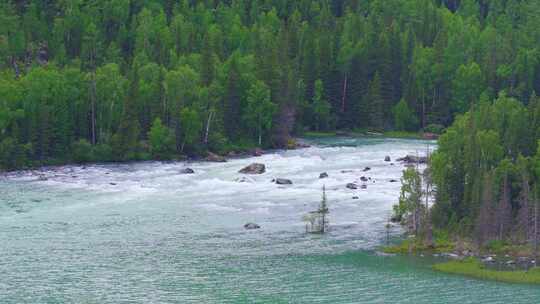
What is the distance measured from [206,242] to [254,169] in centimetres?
3300

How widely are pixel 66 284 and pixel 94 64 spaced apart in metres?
98.9

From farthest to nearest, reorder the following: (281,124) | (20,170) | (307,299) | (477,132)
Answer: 1. (281,124)
2. (20,170)
3. (477,132)
4. (307,299)

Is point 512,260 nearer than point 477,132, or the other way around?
point 512,260

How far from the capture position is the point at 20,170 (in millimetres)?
120188

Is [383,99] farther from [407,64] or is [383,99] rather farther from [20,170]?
[20,170]

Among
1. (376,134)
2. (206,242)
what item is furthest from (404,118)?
(206,242)

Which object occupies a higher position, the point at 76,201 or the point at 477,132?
the point at 477,132

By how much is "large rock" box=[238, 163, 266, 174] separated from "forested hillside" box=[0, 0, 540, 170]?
16.8 m

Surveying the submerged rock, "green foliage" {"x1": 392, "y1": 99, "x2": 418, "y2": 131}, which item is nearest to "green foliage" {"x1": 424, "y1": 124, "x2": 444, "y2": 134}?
"green foliage" {"x1": 392, "y1": 99, "x2": 418, "y2": 131}

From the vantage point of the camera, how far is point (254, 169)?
119 meters

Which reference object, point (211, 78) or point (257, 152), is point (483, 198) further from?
point (211, 78)

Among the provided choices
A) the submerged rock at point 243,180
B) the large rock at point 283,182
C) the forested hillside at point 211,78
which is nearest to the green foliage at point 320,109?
the forested hillside at point 211,78

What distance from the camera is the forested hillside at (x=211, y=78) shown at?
131125 millimetres

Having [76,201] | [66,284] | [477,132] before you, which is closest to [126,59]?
[76,201]
